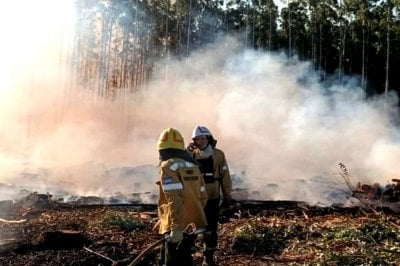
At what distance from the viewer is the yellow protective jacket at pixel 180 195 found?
4465mm

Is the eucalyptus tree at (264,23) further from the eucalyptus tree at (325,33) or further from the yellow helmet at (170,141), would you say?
the yellow helmet at (170,141)

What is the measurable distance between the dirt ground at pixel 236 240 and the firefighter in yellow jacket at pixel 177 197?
1.64 m

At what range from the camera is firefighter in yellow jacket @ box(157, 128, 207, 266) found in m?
4.46

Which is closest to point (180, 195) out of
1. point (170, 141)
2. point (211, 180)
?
point (170, 141)

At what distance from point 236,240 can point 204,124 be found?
17479 millimetres

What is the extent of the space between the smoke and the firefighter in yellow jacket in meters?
8.72

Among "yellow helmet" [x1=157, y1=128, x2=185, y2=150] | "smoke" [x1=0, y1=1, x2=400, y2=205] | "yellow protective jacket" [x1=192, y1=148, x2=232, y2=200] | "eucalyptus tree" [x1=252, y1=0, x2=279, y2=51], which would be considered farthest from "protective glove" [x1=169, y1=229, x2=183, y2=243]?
"eucalyptus tree" [x1=252, y1=0, x2=279, y2=51]

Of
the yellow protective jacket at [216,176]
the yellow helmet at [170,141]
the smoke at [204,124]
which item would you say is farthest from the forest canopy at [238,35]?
the yellow helmet at [170,141]

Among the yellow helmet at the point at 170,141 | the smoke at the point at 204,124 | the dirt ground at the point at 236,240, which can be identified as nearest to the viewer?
the yellow helmet at the point at 170,141

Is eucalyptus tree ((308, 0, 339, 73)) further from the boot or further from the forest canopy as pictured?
the boot

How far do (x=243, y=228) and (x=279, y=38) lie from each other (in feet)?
105

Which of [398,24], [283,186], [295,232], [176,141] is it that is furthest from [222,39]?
[176,141]

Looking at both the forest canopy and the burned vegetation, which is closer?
the burned vegetation

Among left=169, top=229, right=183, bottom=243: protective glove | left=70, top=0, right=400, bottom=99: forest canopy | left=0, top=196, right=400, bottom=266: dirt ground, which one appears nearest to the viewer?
left=169, top=229, right=183, bottom=243: protective glove
